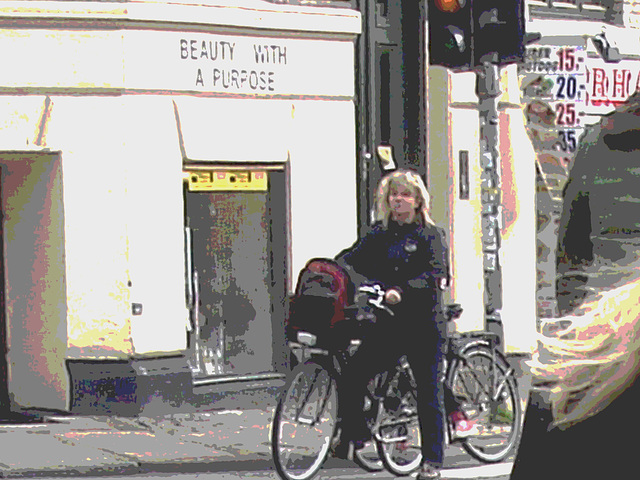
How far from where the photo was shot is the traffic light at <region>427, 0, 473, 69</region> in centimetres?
1033

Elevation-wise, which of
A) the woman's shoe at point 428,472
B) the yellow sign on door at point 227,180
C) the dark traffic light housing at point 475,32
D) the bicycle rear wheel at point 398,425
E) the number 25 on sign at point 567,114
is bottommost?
the woman's shoe at point 428,472

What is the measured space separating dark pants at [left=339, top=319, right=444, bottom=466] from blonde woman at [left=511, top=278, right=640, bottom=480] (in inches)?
258

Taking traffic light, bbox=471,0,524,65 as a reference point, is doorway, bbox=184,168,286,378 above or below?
below

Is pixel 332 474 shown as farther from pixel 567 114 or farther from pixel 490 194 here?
pixel 490 194

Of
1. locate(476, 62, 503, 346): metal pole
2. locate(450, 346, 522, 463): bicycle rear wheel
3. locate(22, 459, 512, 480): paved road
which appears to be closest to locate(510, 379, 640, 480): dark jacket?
locate(22, 459, 512, 480): paved road

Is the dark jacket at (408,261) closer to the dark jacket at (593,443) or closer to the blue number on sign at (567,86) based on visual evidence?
the blue number on sign at (567,86)

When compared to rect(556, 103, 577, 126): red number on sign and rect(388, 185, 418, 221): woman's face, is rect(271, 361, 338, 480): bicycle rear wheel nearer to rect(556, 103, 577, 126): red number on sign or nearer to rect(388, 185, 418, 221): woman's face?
rect(388, 185, 418, 221): woman's face

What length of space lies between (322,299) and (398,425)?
935 millimetres

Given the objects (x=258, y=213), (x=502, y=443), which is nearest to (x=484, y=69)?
(x=502, y=443)

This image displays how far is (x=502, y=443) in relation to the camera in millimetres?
9789

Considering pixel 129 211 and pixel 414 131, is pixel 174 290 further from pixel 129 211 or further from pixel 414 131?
pixel 414 131

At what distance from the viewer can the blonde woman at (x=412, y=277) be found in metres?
8.20

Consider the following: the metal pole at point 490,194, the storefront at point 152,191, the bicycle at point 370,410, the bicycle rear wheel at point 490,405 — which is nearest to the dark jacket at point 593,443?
the bicycle at point 370,410

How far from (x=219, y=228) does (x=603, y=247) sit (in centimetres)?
1204
